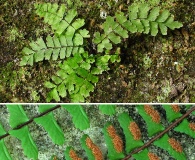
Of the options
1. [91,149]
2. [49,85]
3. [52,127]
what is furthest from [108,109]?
[49,85]

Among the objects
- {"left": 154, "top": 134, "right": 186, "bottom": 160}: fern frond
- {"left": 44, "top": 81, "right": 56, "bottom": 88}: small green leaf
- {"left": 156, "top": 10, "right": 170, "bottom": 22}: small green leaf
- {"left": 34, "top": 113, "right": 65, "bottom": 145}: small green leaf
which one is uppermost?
{"left": 44, "top": 81, "right": 56, "bottom": 88}: small green leaf

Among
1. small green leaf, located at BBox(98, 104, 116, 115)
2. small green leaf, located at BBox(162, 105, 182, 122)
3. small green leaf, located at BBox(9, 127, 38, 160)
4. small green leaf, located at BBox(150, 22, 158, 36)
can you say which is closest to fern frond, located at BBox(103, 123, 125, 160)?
small green leaf, located at BBox(98, 104, 116, 115)

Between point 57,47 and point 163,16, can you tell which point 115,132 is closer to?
point 57,47

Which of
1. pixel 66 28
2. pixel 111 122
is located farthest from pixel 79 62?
pixel 111 122

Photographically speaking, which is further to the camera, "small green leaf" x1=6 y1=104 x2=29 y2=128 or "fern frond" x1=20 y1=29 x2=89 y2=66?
"fern frond" x1=20 y1=29 x2=89 y2=66

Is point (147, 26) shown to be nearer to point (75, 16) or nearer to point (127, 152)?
point (75, 16)

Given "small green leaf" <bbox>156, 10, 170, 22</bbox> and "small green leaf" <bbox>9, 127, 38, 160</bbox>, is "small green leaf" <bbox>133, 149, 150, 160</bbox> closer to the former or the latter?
"small green leaf" <bbox>9, 127, 38, 160</bbox>
